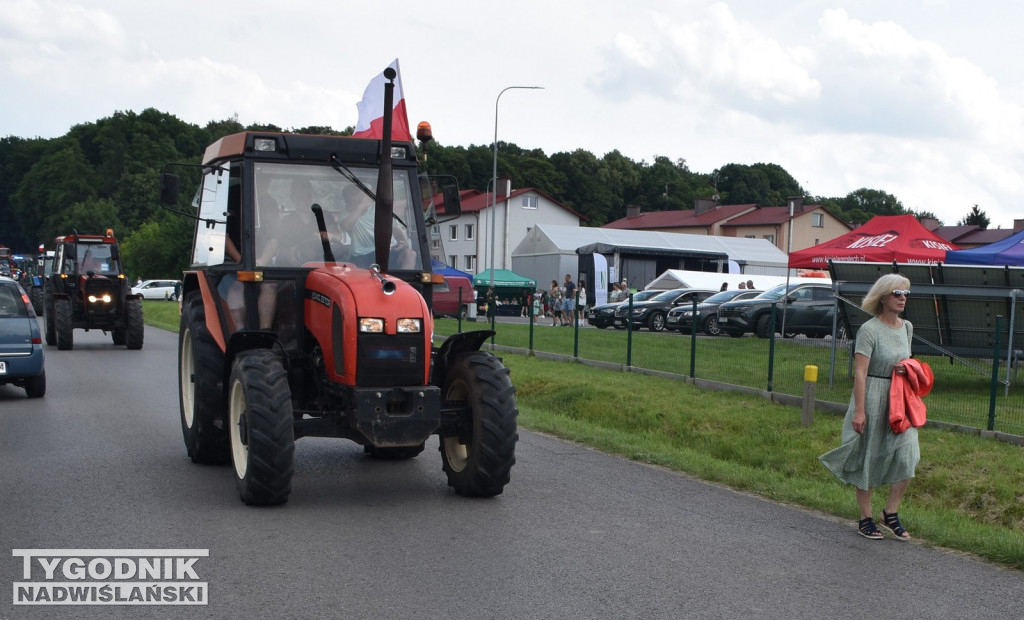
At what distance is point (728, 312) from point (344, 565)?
874 inches

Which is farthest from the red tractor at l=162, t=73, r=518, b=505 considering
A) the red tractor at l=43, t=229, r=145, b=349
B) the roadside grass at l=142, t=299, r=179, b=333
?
the roadside grass at l=142, t=299, r=179, b=333

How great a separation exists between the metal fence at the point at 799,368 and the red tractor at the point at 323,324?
18.4 ft

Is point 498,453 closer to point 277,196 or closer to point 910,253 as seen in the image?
point 277,196

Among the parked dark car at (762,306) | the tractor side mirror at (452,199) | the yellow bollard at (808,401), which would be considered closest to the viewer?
the tractor side mirror at (452,199)

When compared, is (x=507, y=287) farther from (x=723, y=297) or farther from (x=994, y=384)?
(x=994, y=384)

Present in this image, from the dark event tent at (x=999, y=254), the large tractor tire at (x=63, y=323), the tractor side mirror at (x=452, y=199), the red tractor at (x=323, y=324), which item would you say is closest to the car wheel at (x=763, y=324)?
the dark event tent at (x=999, y=254)

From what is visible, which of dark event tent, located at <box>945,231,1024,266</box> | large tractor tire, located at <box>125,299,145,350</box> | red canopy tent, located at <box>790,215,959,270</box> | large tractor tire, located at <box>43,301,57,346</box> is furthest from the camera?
large tractor tire, located at <box>43,301,57,346</box>

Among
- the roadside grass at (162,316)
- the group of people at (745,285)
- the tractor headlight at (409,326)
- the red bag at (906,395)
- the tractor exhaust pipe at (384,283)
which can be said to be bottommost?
the roadside grass at (162,316)

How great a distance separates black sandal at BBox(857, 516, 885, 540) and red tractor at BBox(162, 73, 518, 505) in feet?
8.23

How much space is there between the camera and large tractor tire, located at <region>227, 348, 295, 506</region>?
7336mm

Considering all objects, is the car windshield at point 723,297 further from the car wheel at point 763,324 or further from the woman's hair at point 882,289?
the woman's hair at point 882,289

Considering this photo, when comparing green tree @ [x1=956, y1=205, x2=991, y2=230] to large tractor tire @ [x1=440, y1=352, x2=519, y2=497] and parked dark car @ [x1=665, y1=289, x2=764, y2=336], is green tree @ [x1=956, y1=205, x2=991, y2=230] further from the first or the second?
large tractor tire @ [x1=440, y1=352, x2=519, y2=497]

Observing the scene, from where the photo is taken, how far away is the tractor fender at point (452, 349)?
8.31 metres

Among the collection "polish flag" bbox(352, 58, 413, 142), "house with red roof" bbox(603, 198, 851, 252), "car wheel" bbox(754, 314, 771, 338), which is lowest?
"car wheel" bbox(754, 314, 771, 338)
